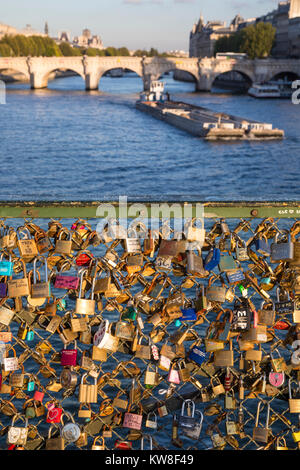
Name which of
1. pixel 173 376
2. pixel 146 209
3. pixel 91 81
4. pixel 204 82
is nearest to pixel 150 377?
pixel 173 376

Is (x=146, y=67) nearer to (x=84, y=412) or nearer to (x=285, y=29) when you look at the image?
(x=285, y=29)

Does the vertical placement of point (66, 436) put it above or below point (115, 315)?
above

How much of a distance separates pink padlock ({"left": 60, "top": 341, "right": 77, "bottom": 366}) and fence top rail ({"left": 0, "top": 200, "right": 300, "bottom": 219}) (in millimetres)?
784

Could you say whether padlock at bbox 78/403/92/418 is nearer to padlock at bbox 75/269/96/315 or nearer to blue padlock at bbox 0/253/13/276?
padlock at bbox 75/269/96/315

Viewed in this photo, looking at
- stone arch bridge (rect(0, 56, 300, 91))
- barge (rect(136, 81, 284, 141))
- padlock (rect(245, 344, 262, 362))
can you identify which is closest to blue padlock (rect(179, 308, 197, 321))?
padlock (rect(245, 344, 262, 362))

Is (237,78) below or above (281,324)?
below

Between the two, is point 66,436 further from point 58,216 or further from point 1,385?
point 58,216

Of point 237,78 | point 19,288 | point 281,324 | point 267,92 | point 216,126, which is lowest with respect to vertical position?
point 237,78

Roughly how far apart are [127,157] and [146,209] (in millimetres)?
32196

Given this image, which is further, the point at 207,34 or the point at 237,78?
the point at 207,34

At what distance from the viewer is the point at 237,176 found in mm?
30750

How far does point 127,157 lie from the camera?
35062 mm

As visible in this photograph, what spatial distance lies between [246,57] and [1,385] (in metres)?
107

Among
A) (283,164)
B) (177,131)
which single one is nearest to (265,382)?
(283,164)
